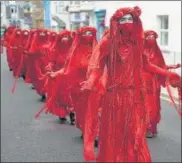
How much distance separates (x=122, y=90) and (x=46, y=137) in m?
3.82

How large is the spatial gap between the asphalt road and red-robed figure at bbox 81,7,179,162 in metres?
1.88

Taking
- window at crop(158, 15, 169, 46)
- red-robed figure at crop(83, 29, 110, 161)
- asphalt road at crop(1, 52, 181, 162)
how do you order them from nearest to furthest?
red-robed figure at crop(83, 29, 110, 161) → asphalt road at crop(1, 52, 181, 162) → window at crop(158, 15, 169, 46)

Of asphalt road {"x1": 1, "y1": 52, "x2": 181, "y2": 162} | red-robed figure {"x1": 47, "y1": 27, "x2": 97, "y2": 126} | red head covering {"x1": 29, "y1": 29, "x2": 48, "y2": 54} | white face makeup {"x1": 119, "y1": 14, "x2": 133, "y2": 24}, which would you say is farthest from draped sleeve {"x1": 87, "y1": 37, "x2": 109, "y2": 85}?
red head covering {"x1": 29, "y1": 29, "x2": 48, "y2": 54}

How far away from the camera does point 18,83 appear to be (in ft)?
49.8

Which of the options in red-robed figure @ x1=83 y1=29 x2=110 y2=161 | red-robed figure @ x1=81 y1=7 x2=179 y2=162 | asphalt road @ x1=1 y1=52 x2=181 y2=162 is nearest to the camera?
red-robed figure @ x1=83 y1=29 x2=110 y2=161

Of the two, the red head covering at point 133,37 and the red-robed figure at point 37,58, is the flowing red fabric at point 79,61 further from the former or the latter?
the red-robed figure at point 37,58

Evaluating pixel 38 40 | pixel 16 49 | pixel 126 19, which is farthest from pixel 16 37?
pixel 126 19

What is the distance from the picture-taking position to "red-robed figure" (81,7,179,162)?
416cm

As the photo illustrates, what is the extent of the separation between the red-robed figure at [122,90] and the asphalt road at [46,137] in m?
1.88

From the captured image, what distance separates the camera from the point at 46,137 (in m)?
7.96

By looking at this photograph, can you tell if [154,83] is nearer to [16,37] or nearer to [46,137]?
[46,137]

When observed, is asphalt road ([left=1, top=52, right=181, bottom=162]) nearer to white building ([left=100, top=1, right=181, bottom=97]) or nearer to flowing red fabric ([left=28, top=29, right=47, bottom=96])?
flowing red fabric ([left=28, top=29, right=47, bottom=96])

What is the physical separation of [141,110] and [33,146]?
294 centimetres

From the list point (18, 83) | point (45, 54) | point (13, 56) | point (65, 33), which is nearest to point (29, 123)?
point (65, 33)
